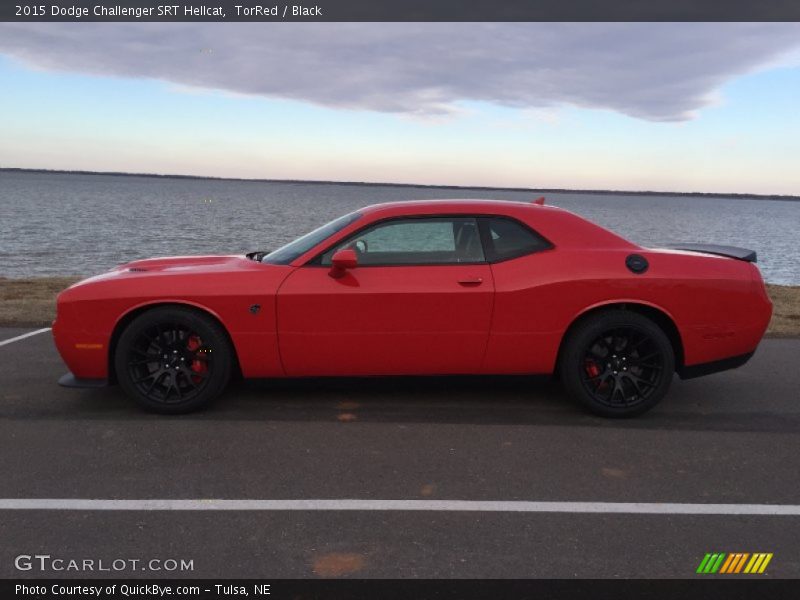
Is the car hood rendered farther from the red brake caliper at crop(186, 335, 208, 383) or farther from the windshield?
the red brake caliper at crop(186, 335, 208, 383)

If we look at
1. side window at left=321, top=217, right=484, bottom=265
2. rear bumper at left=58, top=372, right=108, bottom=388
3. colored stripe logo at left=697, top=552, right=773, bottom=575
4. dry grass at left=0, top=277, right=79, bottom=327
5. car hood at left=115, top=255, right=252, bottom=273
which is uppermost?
side window at left=321, top=217, right=484, bottom=265

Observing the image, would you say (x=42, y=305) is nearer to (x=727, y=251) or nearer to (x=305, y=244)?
(x=305, y=244)

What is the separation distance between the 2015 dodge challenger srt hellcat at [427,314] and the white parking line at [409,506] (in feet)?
4.27

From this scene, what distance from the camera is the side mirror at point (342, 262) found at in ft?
14.1

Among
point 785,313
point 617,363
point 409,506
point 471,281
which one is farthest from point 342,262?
point 785,313

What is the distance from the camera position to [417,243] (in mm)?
4598

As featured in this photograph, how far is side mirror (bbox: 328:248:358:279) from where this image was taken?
14.1ft

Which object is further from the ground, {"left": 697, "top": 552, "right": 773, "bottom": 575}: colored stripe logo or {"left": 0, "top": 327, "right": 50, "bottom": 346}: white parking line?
{"left": 697, "top": 552, "right": 773, "bottom": 575}: colored stripe logo

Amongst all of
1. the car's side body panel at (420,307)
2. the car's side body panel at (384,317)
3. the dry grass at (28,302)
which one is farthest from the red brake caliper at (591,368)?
the dry grass at (28,302)

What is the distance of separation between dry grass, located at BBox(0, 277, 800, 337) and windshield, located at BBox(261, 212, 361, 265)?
4165 millimetres

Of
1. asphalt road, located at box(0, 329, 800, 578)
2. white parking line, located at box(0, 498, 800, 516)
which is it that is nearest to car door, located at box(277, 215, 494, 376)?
asphalt road, located at box(0, 329, 800, 578)

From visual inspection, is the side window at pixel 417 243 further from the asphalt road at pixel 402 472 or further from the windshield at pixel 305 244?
the asphalt road at pixel 402 472

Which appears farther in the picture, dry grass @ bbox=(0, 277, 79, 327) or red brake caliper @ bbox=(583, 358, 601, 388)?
dry grass @ bbox=(0, 277, 79, 327)
